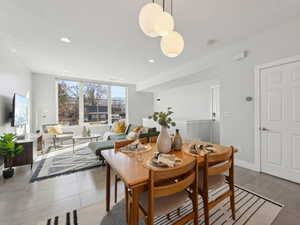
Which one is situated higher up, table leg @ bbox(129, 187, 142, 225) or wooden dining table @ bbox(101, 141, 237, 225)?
wooden dining table @ bbox(101, 141, 237, 225)

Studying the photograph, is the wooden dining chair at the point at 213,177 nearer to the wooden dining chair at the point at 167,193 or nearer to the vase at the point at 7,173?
the wooden dining chair at the point at 167,193

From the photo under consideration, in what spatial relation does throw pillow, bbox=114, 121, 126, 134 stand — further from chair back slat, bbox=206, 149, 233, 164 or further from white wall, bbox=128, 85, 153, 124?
chair back slat, bbox=206, 149, 233, 164

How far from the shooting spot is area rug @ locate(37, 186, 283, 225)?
1445mm

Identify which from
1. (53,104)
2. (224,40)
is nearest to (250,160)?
(224,40)

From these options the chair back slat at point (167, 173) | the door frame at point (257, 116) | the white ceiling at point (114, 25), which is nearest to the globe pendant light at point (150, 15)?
the white ceiling at point (114, 25)

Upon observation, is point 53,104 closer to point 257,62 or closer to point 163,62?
point 163,62

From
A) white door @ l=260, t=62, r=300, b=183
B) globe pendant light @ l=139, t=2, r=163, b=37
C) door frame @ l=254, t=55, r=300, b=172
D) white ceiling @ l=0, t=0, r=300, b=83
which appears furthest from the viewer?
door frame @ l=254, t=55, r=300, b=172

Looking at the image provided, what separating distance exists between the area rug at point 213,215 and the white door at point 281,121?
3.13ft

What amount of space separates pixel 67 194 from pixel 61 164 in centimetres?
133

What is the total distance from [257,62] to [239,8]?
116 cm

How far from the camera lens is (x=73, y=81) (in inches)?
229

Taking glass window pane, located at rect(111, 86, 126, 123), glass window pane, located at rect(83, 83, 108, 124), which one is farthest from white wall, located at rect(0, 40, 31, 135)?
glass window pane, located at rect(111, 86, 126, 123)

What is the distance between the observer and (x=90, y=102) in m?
6.14

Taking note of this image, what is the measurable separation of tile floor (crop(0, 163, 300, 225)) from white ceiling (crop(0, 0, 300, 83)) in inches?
105
